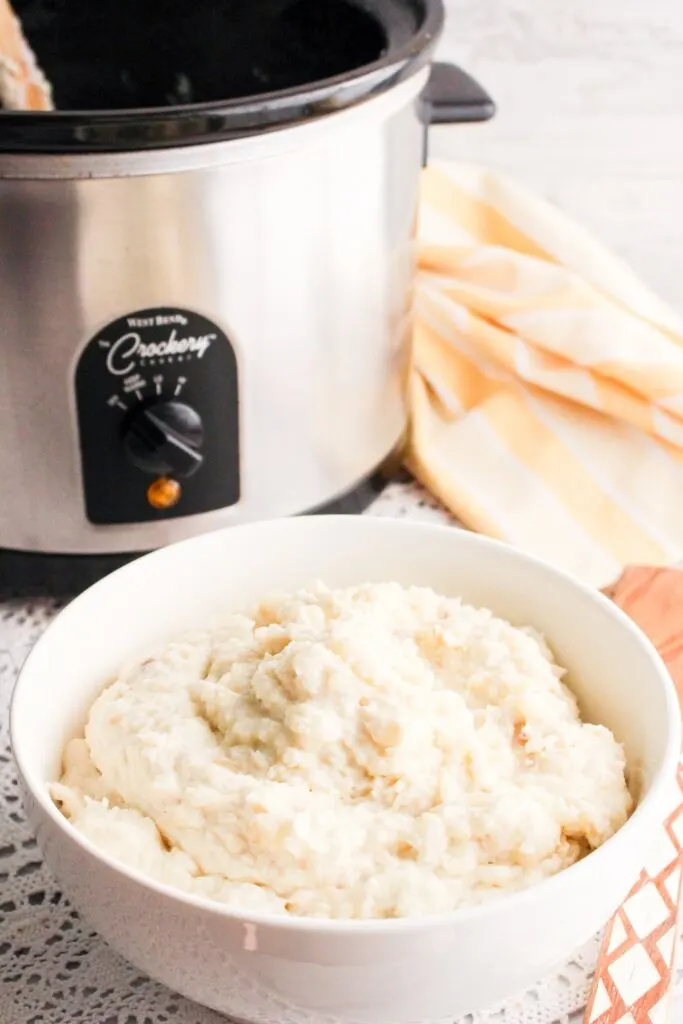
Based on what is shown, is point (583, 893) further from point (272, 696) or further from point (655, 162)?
point (655, 162)

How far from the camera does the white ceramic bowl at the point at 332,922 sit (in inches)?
19.9

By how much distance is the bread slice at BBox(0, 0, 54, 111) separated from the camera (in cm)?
92

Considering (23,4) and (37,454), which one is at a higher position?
(23,4)

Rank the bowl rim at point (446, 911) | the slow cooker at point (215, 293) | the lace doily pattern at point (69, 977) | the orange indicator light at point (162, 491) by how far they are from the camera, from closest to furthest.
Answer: the bowl rim at point (446, 911), the lace doily pattern at point (69, 977), the slow cooker at point (215, 293), the orange indicator light at point (162, 491)

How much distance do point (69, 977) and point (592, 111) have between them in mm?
1075

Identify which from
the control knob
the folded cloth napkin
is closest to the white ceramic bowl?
the control knob

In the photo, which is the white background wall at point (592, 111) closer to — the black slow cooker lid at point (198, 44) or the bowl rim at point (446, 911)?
the black slow cooker lid at point (198, 44)

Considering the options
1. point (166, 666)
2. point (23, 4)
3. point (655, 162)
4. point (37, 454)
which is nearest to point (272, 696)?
point (166, 666)

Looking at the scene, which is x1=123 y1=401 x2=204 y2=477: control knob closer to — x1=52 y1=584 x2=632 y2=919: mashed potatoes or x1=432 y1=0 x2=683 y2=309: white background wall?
x1=52 y1=584 x2=632 y2=919: mashed potatoes

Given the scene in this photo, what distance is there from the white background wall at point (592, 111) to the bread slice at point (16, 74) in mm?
536

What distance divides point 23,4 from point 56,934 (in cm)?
71

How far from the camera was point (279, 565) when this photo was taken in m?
0.74

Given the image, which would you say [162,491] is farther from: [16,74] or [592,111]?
[592,111]

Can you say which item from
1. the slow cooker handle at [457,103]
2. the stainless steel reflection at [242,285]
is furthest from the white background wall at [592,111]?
the stainless steel reflection at [242,285]
